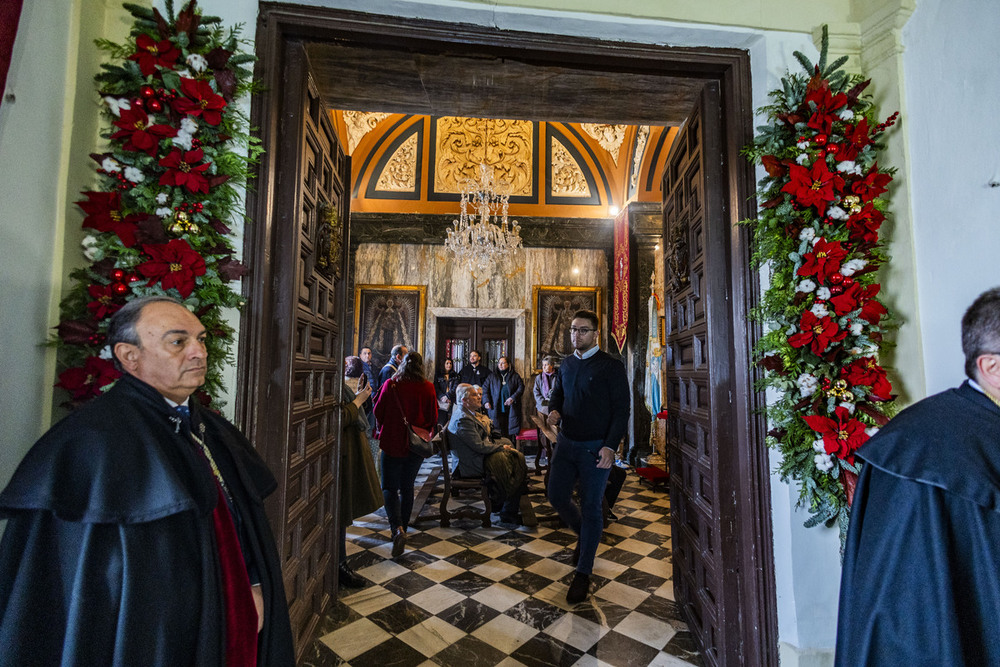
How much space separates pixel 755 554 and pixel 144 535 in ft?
7.22

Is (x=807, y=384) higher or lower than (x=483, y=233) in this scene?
lower

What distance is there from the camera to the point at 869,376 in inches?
73.8

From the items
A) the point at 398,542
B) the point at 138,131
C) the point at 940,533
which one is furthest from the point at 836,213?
the point at 398,542

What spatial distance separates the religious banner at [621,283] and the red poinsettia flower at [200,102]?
677 cm

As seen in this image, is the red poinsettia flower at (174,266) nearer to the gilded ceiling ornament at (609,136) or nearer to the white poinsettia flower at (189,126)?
the white poinsettia flower at (189,126)

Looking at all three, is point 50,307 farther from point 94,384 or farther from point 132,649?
point 132,649

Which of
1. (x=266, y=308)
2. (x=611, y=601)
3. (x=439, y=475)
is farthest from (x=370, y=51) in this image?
(x=439, y=475)

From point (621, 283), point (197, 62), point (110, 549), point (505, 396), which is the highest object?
point (621, 283)

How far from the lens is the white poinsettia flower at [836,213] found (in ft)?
6.20

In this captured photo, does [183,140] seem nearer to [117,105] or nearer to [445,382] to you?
[117,105]

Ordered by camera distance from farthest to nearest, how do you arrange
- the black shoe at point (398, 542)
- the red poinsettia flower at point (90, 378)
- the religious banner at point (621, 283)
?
the religious banner at point (621, 283)
the black shoe at point (398, 542)
the red poinsettia flower at point (90, 378)

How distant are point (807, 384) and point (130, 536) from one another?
226cm

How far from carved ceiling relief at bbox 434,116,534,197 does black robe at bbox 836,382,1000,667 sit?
8.41 m

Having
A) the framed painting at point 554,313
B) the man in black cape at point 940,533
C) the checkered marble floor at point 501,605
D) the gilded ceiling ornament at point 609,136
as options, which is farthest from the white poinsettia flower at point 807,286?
the gilded ceiling ornament at point 609,136
